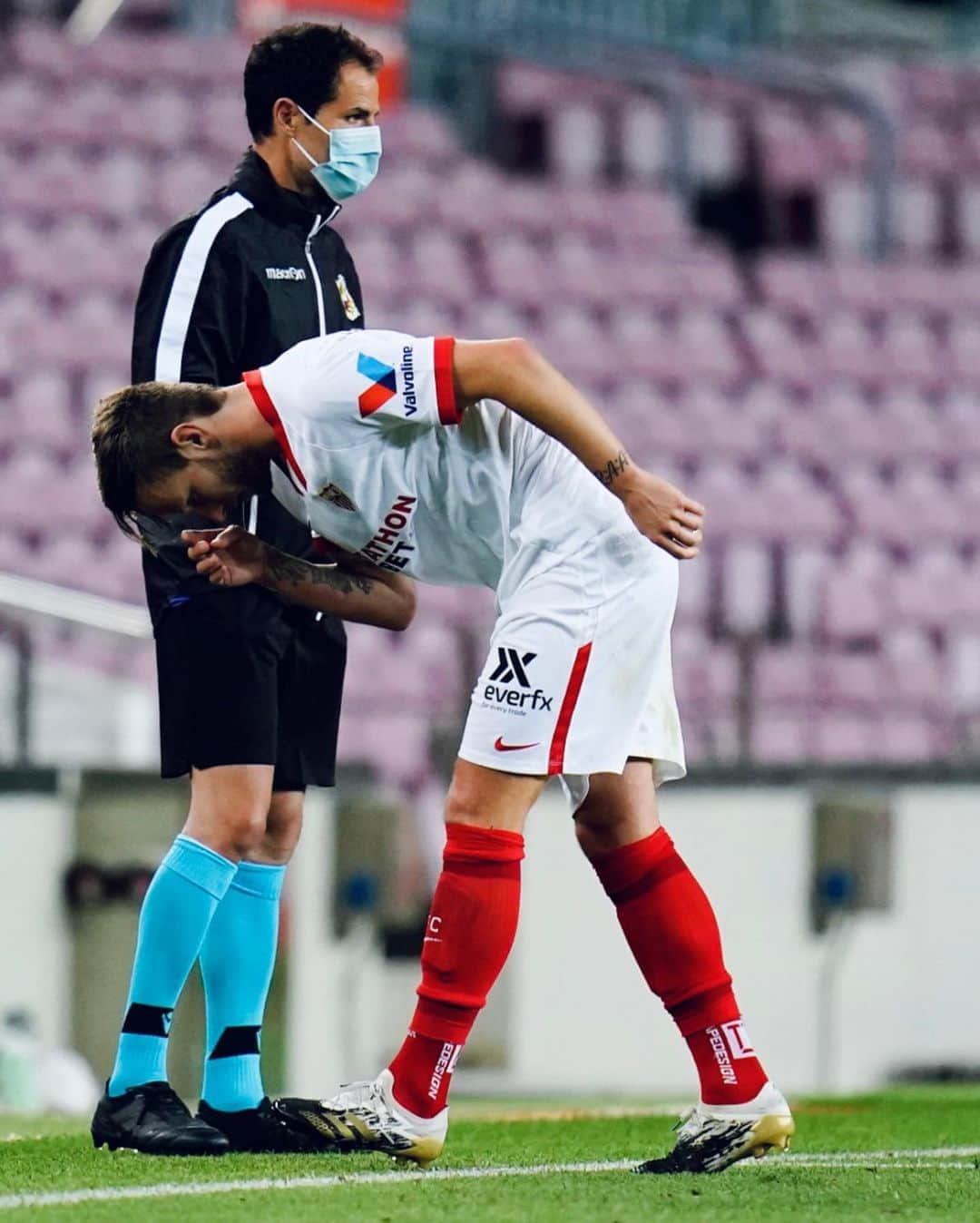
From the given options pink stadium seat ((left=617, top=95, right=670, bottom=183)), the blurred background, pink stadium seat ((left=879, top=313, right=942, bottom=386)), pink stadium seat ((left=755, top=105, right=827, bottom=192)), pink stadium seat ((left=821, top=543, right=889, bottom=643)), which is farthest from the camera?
pink stadium seat ((left=755, top=105, right=827, bottom=192))

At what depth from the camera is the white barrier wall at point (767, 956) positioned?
31.3ft

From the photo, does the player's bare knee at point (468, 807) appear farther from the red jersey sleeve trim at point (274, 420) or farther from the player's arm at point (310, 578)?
the red jersey sleeve trim at point (274, 420)

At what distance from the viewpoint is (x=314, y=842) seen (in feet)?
29.5

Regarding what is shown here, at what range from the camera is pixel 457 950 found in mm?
3643

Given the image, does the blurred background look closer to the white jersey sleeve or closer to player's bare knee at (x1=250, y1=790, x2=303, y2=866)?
player's bare knee at (x1=250, y1=790, x2=303, y2=866)

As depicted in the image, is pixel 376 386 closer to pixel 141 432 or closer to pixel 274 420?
pixel 274 420

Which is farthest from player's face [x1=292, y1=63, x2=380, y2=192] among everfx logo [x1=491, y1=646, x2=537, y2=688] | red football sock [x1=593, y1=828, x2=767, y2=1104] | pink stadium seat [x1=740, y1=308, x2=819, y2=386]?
pink stadium seat [x1=740, y1=308, x2=819, y2=386]

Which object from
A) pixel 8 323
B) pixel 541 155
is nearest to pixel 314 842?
pixel 8 323

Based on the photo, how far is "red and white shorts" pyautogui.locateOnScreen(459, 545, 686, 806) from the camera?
3617mm

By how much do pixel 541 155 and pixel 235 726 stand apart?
38.5ft

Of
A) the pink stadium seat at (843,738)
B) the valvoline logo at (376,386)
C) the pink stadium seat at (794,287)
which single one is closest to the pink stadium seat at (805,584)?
the pink stadium seat at (843,738)

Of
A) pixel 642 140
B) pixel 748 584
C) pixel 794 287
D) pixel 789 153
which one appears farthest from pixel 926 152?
pixel 748 584

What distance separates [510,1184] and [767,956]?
20.7 ft

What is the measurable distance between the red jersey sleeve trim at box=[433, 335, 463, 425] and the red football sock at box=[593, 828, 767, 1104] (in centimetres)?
75
